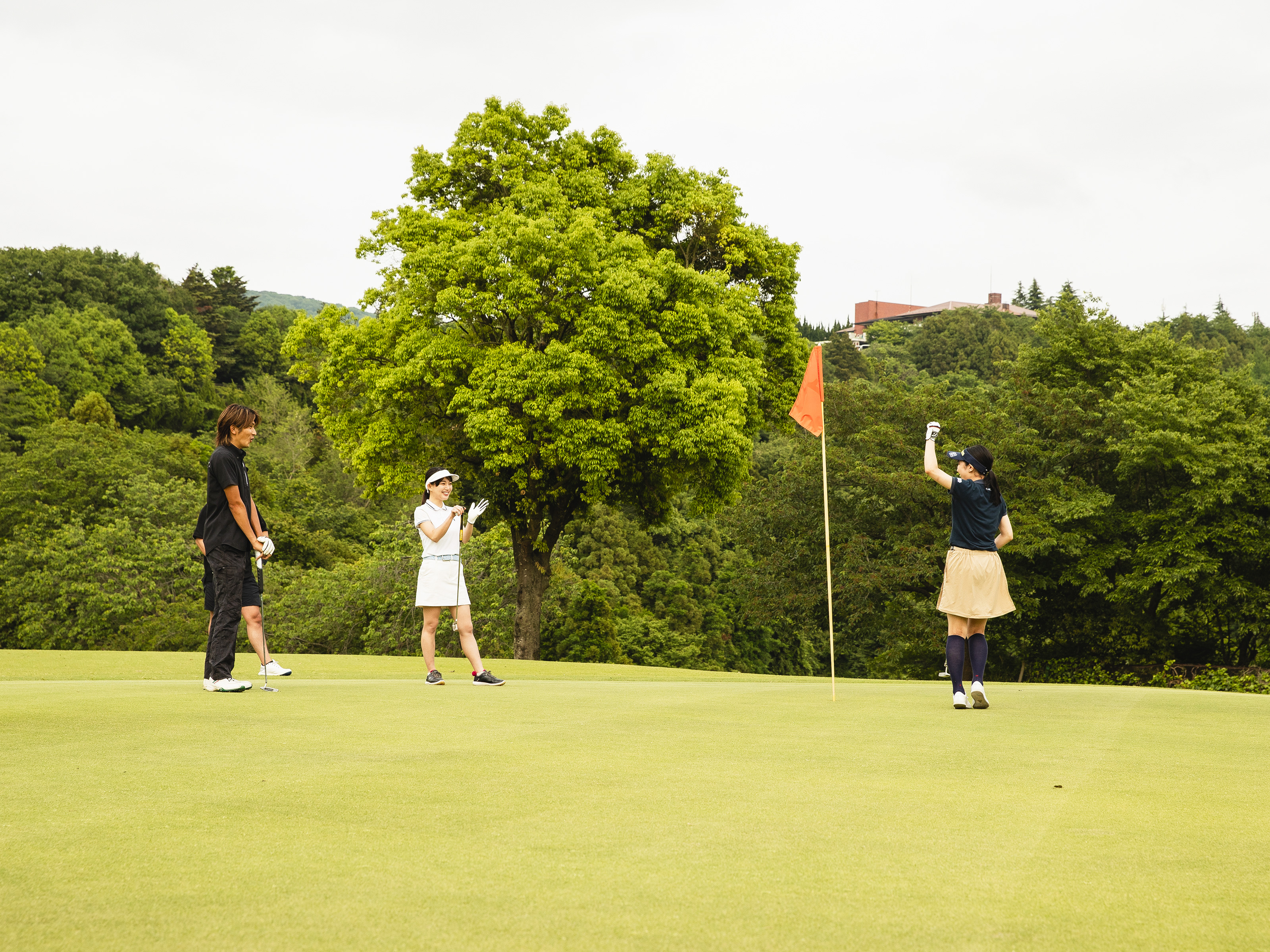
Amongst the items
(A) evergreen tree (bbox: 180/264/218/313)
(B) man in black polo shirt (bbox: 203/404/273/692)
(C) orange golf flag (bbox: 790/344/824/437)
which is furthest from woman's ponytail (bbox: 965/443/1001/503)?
(A) evergreen tree (bbox: 180/264/218/313)

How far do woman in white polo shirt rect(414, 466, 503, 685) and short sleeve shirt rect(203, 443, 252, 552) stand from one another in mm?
1636

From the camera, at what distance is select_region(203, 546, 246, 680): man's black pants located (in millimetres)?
8961

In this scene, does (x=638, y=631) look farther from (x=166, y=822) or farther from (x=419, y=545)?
(x=166, y=822)

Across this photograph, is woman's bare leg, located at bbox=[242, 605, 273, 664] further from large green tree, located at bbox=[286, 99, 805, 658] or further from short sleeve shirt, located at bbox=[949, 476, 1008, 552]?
large green tree, located at bbox=[286, 99, 805, 658]

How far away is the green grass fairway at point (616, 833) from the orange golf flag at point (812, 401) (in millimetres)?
5065

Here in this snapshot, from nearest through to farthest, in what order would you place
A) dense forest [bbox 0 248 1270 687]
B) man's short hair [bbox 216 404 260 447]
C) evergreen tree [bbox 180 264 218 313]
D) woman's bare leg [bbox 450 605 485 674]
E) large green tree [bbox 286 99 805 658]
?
man's short hair [bbox 216 404 260 447]
woman's bare leg [bbox 450 605 485 674]
large green tree [bbox 286 99 805 658]
dense forest [bbox 0 248 1270 687]
evergreen tree [bbox 180 264 218 313]

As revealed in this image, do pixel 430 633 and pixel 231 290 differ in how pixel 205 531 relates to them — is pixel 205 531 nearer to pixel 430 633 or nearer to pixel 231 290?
pixel 430 633

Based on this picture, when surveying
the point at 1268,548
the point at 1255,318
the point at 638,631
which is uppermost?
the point at 1255,318

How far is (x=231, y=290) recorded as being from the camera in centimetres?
10681

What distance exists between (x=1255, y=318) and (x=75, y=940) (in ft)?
500

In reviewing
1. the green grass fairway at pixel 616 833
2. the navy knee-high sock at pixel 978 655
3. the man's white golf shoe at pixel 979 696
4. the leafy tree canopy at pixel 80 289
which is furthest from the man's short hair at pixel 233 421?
the leafy tree canopy at pixel 80 289

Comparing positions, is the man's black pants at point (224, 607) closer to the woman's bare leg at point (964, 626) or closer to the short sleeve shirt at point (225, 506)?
the short sleeve shirt at point (225, 506)

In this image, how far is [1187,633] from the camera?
32.6 m

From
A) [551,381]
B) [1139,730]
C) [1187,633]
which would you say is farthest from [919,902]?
[1187,633]
